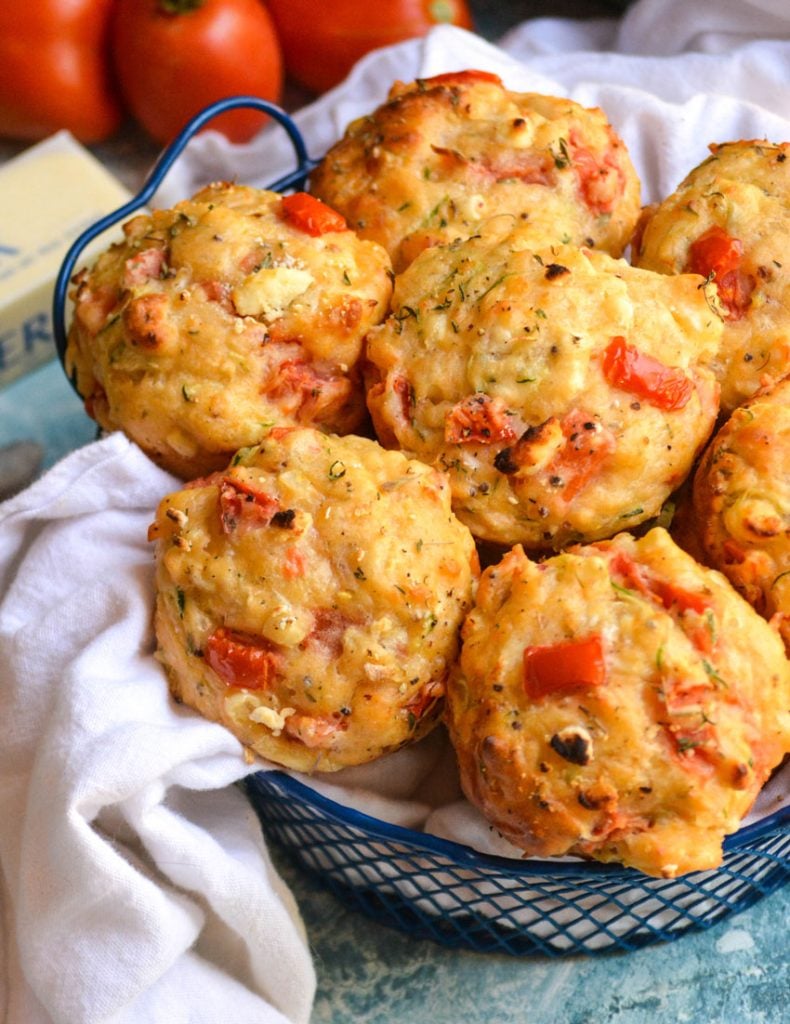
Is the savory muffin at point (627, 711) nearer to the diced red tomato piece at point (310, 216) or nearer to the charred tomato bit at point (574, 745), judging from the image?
the charred tomato bit at point (574, 745)

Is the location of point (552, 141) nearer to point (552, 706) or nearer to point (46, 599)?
point (552, 706)

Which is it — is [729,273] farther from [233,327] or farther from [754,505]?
[233,327]

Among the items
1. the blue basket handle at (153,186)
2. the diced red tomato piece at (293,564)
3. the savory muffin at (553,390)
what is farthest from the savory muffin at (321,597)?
Result: the blue basket handle at (153,186)

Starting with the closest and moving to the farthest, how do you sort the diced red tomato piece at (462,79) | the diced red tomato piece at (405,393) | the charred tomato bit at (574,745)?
the charred tomato bit at (574,745) < the diced red tomato piece at (405,393) < the diced red tomato piece at (462,79)

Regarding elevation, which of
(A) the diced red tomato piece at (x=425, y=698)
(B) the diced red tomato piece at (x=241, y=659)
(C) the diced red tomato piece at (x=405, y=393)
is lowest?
(A) the diced red tomato piece at (x=425, y=698)

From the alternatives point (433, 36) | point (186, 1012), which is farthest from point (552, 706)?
point (433, 36)
